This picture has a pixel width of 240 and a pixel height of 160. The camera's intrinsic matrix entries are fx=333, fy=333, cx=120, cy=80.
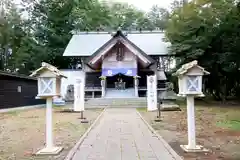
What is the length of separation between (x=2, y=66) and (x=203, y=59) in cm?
2435

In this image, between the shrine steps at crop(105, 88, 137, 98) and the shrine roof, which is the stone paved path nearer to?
the shrine steps at crop(105, 88, 137, 98)

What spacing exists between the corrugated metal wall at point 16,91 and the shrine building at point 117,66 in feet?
12.8

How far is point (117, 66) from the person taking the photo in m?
28.8

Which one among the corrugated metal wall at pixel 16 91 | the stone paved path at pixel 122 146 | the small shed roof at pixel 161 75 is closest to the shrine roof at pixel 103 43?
the small shed roof at pixel 161 75

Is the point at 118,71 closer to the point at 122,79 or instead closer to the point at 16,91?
the point at 122,79

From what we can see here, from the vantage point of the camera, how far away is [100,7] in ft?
141

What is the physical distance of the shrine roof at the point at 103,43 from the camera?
3058cm

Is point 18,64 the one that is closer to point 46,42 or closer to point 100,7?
point 46,42

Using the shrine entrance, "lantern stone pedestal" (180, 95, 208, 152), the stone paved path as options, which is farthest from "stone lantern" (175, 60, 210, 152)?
the shrine entrance

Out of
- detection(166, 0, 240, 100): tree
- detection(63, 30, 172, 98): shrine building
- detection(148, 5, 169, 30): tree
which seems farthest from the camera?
detection(148, 5, 169, 30): tree

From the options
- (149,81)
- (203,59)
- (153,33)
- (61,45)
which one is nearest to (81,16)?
(61,45)

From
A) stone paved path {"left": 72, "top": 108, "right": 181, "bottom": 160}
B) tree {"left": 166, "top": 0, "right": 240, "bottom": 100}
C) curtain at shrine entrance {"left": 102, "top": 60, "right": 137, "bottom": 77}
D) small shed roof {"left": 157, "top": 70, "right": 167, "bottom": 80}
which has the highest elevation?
tree {"left": 166, "top": 0, "right": 240, "bottom": 100}

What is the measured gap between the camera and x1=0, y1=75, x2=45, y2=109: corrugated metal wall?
21.3 metres

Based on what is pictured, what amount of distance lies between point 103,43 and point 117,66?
200 inches
